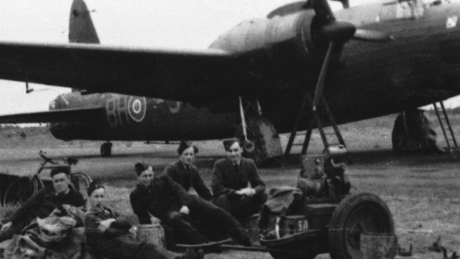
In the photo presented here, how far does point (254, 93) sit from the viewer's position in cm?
1484

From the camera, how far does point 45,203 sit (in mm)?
5957

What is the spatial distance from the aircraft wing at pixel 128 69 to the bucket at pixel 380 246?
A: 9.58 meters

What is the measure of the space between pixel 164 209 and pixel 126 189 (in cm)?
586

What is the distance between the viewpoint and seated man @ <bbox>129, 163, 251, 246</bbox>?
226 inches

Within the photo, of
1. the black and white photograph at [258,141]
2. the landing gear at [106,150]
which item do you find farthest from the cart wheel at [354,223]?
the landing gear at [106,150]

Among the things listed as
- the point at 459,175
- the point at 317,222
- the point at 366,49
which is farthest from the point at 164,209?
the point at 366,49

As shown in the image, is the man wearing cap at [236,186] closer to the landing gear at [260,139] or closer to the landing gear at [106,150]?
the landing gear at [260,139]

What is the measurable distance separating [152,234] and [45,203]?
110cm

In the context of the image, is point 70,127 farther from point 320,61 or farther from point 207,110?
point 320,61

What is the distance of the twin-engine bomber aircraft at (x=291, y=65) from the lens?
1314 cm

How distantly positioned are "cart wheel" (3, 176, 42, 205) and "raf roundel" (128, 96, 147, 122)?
943 centimetres

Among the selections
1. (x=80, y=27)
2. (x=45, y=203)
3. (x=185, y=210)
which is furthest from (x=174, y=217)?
(x=80, y=27)

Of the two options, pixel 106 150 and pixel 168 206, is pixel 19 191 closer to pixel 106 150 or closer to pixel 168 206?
pixel 168 206

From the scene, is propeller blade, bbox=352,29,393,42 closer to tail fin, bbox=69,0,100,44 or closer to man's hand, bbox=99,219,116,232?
man's hand, bbox=99,219,116,232
